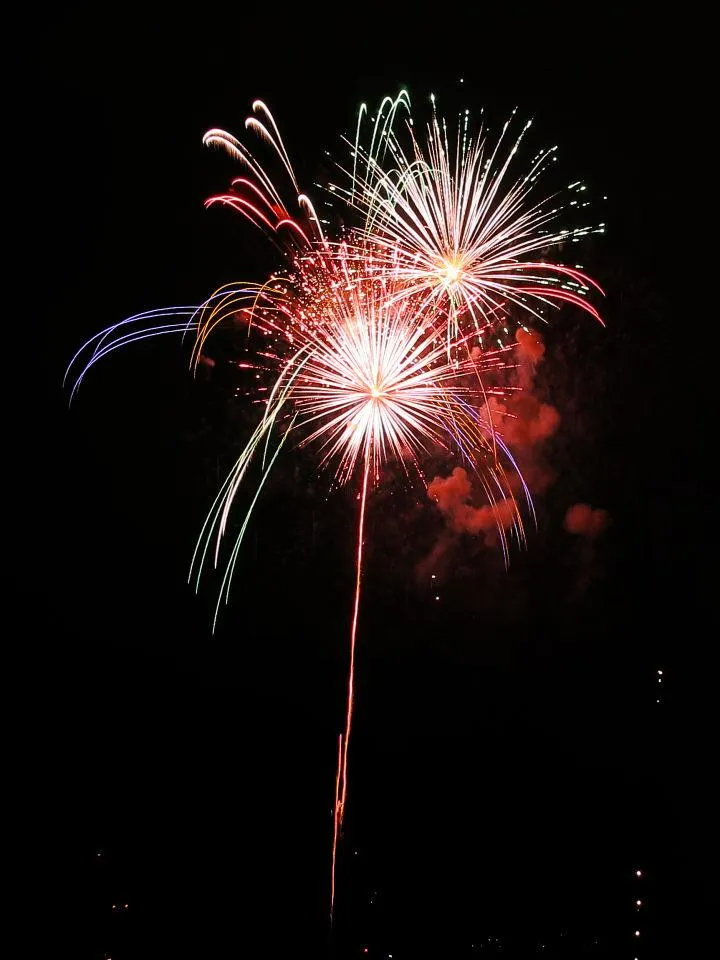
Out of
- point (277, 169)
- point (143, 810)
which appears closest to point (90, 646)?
point (143, 810)

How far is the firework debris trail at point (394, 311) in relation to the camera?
10.0 feet

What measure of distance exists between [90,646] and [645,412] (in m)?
3.15

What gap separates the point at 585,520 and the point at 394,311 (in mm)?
1504

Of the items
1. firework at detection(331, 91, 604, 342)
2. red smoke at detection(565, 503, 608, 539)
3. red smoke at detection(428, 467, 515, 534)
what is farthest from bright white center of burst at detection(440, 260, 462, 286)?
red smoke at detection(565, 503, 608, 539)

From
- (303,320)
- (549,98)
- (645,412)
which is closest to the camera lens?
(303,320)

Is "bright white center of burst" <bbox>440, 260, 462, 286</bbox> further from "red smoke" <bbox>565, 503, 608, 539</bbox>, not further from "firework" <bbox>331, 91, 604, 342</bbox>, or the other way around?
"red smoke" <bbox>565, 503, 608, 539</bbox>

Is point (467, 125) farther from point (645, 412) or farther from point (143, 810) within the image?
point (143, 810)

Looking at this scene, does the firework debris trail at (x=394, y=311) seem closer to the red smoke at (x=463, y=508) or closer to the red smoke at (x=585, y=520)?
the red smoke at (x=463, y=508)

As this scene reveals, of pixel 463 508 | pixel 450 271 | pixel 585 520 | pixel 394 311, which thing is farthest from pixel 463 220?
pixel 585 520

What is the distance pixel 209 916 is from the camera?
3.51 m

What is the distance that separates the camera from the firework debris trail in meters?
3.06

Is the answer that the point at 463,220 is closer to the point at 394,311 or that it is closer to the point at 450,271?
the point at 450,271

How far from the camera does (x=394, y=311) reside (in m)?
3.07

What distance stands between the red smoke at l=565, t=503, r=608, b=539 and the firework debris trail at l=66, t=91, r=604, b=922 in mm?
279
